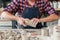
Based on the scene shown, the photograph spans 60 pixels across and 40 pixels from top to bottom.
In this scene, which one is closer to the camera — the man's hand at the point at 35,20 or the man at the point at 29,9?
the man's hand at the point at 35,20

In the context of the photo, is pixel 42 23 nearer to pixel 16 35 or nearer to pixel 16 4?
pixel 16 4

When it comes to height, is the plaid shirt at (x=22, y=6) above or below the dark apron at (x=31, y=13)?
above

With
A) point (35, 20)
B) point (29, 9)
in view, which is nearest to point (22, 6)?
point (29, 9)

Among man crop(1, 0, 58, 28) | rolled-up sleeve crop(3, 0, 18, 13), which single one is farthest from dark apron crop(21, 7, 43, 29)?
rolled-up sleeve crop(3, 0, 18, 13)

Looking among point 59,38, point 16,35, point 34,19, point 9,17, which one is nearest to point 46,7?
point 34,19

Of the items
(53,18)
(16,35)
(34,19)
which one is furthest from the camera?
(53,18)

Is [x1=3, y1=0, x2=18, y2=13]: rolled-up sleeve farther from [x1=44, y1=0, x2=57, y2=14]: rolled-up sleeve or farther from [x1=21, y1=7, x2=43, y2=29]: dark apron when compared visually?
[x1=44, y1=0, x2=57, y2=14]: rolled-up sleeve

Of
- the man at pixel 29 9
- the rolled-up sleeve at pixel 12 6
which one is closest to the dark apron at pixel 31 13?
the man at pixel 29 9

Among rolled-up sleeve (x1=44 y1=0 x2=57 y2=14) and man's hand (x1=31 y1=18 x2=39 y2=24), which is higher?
rolled-up sleeve (x1=44 y1=0 x2=57 y2=14)

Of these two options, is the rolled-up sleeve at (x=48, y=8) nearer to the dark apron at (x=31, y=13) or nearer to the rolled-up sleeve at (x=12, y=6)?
the dark apron at (x=31, y=13)

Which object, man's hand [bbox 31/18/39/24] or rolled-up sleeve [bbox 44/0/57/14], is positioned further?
rolled-up sleeve [bbox 44/0/57/14]

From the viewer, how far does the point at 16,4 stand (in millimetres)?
1901

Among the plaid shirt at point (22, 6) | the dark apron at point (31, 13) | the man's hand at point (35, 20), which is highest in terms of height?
the plaid shirt at point (22, 6)

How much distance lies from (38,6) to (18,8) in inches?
7.6
